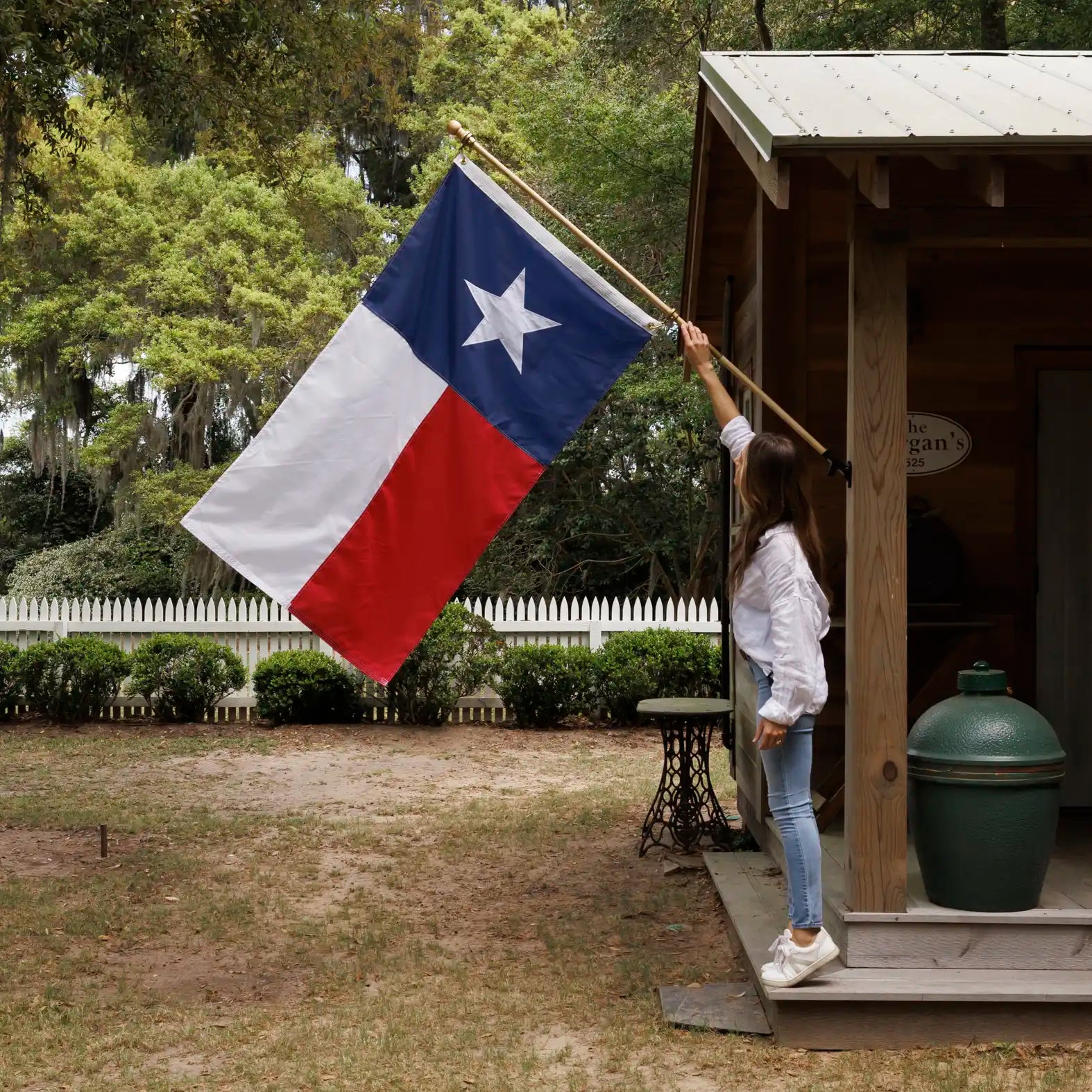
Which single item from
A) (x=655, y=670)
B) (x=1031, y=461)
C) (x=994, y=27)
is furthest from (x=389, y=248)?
(x=1031, y=461)

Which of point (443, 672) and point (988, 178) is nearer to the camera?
point (988, 178)

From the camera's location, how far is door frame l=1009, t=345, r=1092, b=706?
6402mm

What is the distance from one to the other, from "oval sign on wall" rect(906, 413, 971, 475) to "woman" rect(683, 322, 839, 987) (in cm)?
233

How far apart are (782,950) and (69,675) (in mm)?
10158

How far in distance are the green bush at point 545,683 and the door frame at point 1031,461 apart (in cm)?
671

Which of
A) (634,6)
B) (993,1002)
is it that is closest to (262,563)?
(993,1002)

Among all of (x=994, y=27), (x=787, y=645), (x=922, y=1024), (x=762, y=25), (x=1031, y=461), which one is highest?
(x=762, y=25)

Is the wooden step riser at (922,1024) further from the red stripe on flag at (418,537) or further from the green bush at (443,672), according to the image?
the green bush at (443,672)

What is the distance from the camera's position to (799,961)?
421 centimetres

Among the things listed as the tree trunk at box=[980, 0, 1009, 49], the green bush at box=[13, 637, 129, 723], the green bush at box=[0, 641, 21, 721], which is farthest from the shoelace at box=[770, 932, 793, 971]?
the tree trunk at box=[980, 0, 1009, 49]

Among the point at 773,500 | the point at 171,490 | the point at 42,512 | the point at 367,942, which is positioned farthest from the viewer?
the point at 42,512

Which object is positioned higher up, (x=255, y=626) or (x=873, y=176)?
(x=873, y=176)

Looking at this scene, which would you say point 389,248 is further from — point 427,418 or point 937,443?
point 427,418

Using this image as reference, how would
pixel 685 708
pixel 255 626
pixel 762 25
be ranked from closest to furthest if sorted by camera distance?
1. pixel 685 708
2. pixel 255 626
3. pixel 762 25
